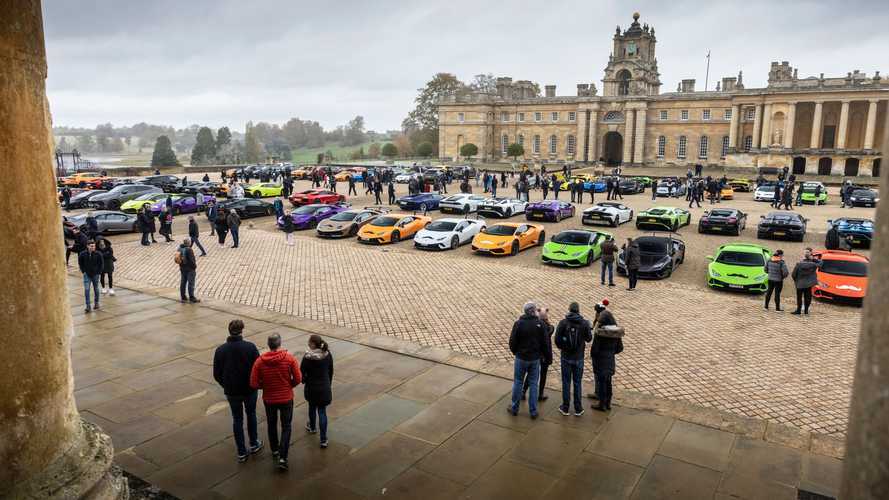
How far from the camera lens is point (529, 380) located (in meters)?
9.08

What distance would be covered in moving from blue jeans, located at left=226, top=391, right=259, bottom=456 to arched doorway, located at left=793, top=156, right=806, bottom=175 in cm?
7588

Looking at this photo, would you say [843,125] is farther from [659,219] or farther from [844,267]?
[844,267]

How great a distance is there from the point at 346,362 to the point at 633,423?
507 centimetres

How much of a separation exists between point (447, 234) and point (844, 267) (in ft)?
42.6

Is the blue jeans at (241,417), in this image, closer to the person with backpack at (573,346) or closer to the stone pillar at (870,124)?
the person with backpack at (573,346)

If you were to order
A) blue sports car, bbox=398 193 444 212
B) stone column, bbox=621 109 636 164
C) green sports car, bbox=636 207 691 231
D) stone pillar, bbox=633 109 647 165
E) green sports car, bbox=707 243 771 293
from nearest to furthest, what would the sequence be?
green sports car, bbox=707 243 771 293 → green sports car, bbox=636 207 691 231 → blue sports car, bbox=398 193 444 212 → stone pillar, bbox=633 109 647 165 → stone column, bbox=621 109 636 164

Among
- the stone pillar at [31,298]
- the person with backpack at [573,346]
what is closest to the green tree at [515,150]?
the person with backpack at [573,346]

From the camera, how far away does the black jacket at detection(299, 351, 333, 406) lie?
762 centimetres

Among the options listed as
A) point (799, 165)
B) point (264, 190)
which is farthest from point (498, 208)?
point (799, 165)

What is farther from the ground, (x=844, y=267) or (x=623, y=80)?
(x=623, y=80)

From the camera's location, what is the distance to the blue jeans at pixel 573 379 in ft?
29.5

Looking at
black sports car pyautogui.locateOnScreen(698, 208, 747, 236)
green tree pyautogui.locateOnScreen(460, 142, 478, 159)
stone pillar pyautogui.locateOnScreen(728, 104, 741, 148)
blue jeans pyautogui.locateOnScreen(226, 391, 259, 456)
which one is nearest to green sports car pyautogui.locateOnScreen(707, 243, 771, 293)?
black sports car pyautogui.locateOnScreen(698, 208, 747, 236)

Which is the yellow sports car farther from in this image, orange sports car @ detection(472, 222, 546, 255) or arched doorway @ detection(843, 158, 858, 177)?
arched doorway @ detection(843, 158, 858, 177)

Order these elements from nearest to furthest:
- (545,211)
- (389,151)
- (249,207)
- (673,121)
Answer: (545,211) < (249,207) < (673,121) < (389,151)
